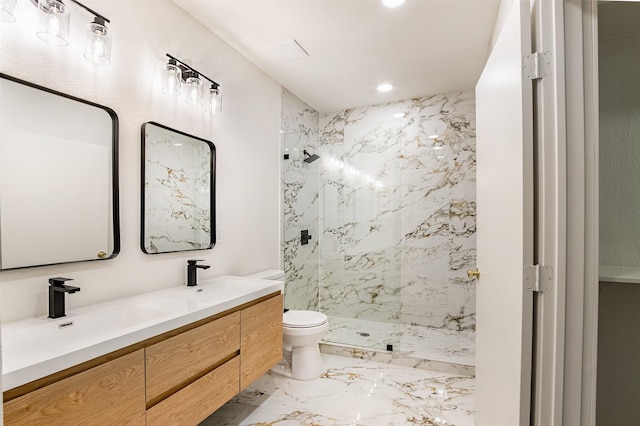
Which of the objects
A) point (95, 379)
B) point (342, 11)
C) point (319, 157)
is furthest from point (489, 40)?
point (95, 379)

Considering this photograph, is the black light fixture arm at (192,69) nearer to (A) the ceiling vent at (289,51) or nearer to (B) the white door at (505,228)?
(A) the ceiling vent at (289,51)

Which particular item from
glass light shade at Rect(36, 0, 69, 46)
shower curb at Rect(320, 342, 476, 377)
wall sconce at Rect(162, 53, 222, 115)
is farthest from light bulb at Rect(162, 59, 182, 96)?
shower curb at Rect(320, 342, 476, 377)

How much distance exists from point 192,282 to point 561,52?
2.08 metres

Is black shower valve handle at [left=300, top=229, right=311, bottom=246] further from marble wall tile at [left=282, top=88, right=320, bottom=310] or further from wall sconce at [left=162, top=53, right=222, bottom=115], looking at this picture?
wall sconce at [left=162, top=53, right=222, bottom=115]

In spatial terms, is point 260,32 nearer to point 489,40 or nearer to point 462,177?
point 489,40

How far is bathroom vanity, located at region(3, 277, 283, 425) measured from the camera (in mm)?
1039

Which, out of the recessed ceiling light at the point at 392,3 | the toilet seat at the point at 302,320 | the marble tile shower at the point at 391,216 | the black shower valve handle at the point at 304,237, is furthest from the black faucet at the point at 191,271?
the recessed ceiling light at the point at 392,3

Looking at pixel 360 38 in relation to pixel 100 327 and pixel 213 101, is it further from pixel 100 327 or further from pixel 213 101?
pixel 100 327

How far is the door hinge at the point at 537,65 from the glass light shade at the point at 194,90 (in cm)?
176

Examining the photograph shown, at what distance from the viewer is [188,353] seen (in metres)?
1.51

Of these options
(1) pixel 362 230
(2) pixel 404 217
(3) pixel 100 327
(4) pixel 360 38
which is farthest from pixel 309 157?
(3) pixel 100 327

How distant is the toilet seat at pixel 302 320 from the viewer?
2521mm

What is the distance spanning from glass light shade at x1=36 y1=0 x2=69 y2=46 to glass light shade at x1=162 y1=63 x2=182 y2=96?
546mm

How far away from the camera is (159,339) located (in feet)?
4.52
